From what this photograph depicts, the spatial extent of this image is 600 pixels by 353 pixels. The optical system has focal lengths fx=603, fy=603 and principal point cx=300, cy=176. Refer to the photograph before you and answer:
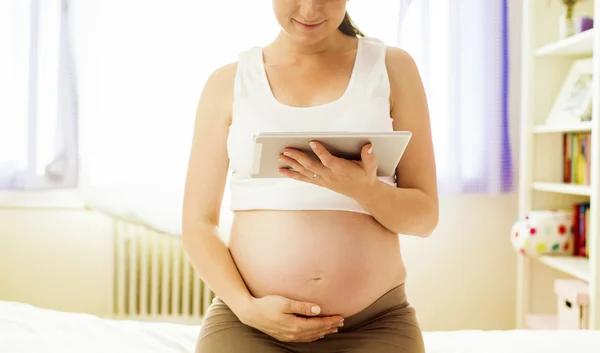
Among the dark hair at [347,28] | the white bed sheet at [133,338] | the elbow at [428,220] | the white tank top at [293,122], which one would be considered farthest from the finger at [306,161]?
the white bed sheet at [133,338]

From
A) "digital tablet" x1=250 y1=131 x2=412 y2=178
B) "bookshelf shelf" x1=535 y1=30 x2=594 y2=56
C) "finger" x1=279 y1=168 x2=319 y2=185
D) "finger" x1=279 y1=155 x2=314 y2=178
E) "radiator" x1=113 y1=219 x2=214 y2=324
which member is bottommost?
"radiator" x1=113 y1=219 x2=214 y2=324

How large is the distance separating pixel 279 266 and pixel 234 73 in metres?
0.34

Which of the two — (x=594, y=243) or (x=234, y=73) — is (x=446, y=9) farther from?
(x=234, y=73)

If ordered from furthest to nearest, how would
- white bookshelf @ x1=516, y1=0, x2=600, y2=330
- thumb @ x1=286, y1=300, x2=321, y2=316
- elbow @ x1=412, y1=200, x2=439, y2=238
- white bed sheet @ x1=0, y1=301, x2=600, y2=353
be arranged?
white bookshelf @ x1=516, y1=0, x2=600, y2=330
white bed sheet @ x1=0, y1=301, x2=600, y2=353
elbow @ x1=412, y1=200, x2=439, y2=238
thumb @ x1=286, y1=300, x2=321, y2=316

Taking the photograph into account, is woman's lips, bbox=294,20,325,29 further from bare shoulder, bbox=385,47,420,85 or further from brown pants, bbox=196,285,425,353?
brown pants, bbox=196,285,425,353

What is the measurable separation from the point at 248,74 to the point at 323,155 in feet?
1.00

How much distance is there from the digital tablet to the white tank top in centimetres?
9

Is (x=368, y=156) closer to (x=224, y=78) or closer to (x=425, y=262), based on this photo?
(x=224, y=78)

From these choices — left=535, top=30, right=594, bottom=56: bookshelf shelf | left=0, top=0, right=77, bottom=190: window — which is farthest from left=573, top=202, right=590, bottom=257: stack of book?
left=0, top=0, right=77, bottom=190: window

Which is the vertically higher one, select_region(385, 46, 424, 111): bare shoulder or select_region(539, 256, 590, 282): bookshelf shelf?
select_region(385, 46, 424, 111): bare shoulder

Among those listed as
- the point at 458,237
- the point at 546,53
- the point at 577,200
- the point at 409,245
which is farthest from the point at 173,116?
the point at 577,200

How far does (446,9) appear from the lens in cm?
226

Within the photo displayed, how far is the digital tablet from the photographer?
0.75 metres

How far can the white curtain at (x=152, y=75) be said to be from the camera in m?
2.25
